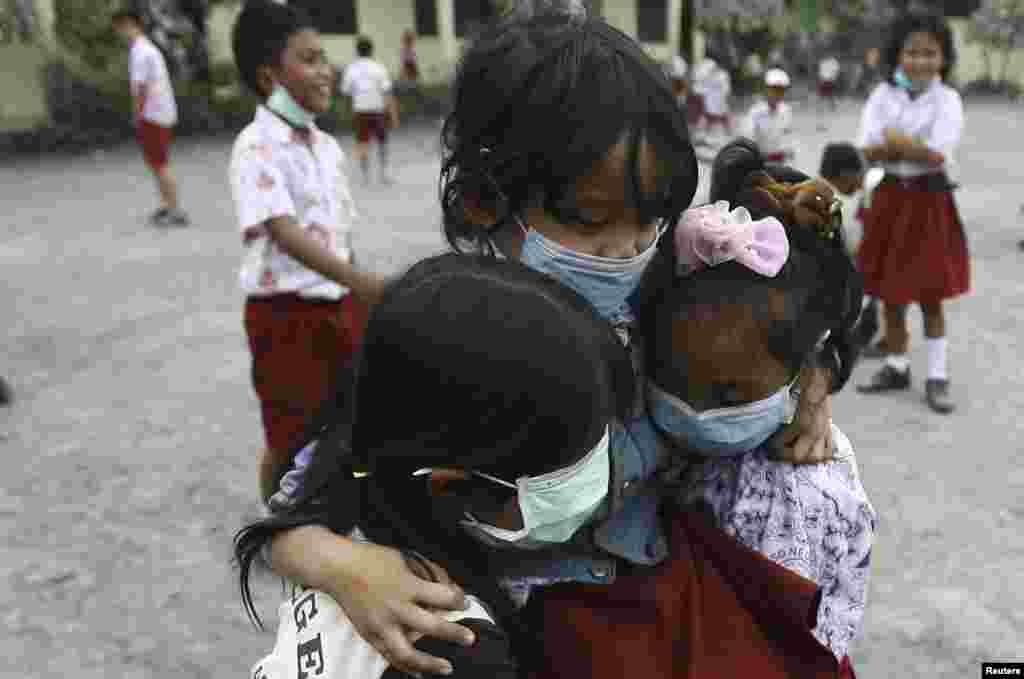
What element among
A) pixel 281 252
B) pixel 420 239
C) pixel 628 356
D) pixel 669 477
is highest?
pixel 628 356

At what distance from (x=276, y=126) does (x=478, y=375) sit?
1.96 m

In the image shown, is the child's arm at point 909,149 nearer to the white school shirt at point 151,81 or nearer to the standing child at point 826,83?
the white school shirt at point 151,81

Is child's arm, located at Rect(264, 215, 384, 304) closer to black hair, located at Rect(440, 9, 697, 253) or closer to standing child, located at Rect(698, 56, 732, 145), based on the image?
black hair, located at Rect(440, 9, 697, 253)

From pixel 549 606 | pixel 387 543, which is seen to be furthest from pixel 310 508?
pixel 549 606

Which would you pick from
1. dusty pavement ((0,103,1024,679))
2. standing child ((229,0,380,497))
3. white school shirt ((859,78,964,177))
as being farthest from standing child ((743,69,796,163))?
standing child ((229,0,380,497))

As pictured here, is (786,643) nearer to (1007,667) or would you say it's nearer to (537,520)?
(537,520)

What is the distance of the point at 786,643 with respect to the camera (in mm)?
967

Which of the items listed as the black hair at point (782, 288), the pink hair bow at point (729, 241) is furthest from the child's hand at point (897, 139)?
the pink hair bow at point (729, 241)

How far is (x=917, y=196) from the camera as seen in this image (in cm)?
388

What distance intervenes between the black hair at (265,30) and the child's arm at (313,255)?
0.44 m

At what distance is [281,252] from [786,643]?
74.4 inches

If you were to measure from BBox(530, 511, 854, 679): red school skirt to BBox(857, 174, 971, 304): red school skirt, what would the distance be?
312 cm

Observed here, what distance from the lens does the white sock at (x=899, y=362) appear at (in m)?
3.99

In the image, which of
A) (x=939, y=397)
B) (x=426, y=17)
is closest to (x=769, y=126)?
(x=939, y=397)
